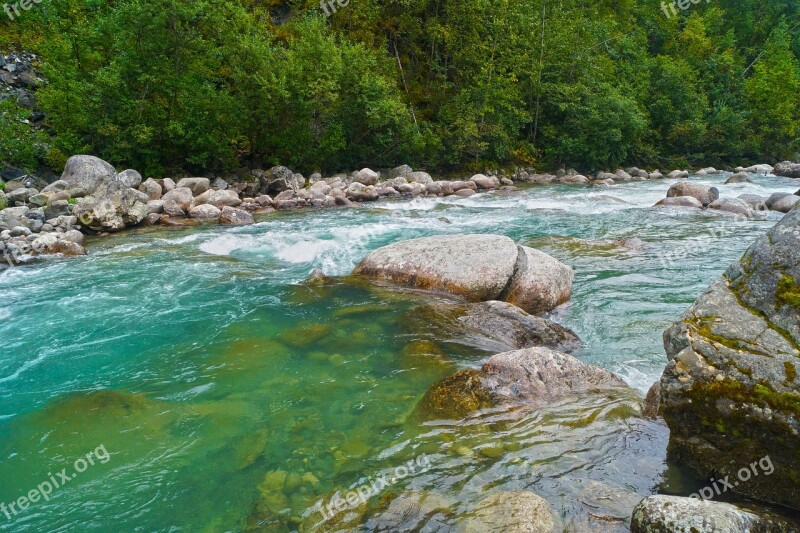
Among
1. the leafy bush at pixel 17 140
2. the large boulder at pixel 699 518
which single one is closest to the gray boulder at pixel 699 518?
the large boulder at pixel 699 518

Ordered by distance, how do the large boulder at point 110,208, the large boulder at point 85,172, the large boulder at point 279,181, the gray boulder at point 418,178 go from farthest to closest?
the gray boulder at point 418,178 < the large boulder at point 279,181 < the large boulder at point 85,172 < the large boulder at point 110,208

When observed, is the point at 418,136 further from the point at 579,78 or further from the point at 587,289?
the point at 587,289

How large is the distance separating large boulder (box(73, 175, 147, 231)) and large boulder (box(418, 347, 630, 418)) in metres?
12.1

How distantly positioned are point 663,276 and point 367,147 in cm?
1899

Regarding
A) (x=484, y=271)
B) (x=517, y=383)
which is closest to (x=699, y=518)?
(x=517, y=383)

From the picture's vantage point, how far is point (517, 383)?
5.15 meters

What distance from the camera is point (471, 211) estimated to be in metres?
18.1

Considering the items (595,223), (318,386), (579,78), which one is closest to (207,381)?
(318,386)

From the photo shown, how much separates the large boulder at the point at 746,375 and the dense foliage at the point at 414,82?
19.7m

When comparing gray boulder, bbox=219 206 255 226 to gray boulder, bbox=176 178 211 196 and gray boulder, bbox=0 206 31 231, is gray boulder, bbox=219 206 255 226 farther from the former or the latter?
gray boulder, bbox=0 206 31 231

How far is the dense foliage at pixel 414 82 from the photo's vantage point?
19375mm

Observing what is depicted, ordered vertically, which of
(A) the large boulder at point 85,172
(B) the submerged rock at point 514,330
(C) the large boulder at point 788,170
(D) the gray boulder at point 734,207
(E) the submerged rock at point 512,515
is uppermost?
(A) the large boulder at point 85,172

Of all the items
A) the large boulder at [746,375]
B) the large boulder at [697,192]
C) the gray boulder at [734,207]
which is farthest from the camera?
the large boulder at [697,192]

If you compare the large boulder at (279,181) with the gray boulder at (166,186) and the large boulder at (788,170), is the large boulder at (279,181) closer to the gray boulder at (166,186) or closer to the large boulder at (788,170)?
the gray boulder at (166,186)
